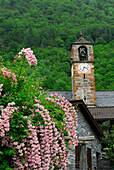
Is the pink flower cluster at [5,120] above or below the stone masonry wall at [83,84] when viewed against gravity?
below

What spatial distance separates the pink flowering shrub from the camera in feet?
13.9

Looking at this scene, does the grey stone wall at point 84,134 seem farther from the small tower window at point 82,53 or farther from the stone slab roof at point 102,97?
the small tower window at point 82,53

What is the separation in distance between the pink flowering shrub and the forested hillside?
121 ft

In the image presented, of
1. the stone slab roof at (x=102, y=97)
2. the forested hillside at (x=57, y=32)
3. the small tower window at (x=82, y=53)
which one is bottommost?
the stone slab roof at (x=102, y=97)

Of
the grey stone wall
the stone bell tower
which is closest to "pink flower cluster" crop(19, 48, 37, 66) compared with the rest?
the grey stone wall

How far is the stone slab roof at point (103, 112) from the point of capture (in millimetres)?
18750

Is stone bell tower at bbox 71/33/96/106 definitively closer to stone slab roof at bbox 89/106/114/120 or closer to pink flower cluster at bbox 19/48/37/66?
stone slab roof at bbox 89/106/114/120

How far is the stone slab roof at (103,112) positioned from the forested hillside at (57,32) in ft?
68.7

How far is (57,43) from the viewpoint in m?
63.0

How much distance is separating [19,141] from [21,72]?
1.28 meters

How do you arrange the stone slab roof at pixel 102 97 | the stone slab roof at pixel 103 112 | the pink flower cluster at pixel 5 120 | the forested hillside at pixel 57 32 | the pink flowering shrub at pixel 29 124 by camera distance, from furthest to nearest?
1. the forested hillside at pixel 57 32
2. the stone slab roof at pixel 102 97
3. the stone slab roof at pixel 103 112
4. the pink flowering shrub at pixel 29 124
5. the pink flower cluster at pixel 5 120

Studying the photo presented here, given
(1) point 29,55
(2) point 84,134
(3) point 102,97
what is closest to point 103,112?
(3) point 102,97

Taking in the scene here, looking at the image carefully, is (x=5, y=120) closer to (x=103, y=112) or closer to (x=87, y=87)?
(x=103, y=112)

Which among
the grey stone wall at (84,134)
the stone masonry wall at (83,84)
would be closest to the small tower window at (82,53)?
the stone masonry wall at (83,84)
